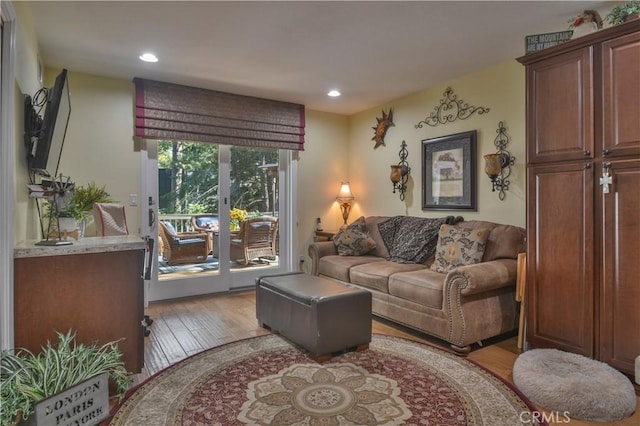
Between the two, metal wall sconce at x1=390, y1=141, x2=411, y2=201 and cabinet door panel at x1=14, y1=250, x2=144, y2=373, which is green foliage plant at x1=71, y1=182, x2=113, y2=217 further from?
metal wall sconce at x1=390, y1=141, x2=411, y2=201

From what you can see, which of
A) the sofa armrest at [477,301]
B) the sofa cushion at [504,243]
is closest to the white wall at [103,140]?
the sofa armrest at [477,301]

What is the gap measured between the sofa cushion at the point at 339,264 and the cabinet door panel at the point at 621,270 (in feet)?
6.76

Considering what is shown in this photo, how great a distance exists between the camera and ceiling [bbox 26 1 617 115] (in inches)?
98.2

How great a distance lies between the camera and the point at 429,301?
2881 mm

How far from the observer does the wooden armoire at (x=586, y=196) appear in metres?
2.15

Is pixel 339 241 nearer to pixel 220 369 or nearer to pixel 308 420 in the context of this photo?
pixel 220 369

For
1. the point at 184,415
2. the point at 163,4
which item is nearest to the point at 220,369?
the point at 184,415

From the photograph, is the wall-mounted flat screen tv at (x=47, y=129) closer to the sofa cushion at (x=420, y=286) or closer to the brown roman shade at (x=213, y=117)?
the brown roman shade at (x=213, y=117)

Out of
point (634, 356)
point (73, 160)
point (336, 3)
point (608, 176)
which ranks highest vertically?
point (336, 3)

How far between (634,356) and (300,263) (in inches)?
142

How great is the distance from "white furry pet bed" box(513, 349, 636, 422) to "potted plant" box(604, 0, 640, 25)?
200 centimetres

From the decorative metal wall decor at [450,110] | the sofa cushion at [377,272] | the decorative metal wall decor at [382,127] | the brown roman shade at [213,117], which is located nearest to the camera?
the sofa cushion at [377,272]

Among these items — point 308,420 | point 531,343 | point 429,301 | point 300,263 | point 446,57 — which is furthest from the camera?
point 300,263

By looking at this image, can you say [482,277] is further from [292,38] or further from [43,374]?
[43,374]
